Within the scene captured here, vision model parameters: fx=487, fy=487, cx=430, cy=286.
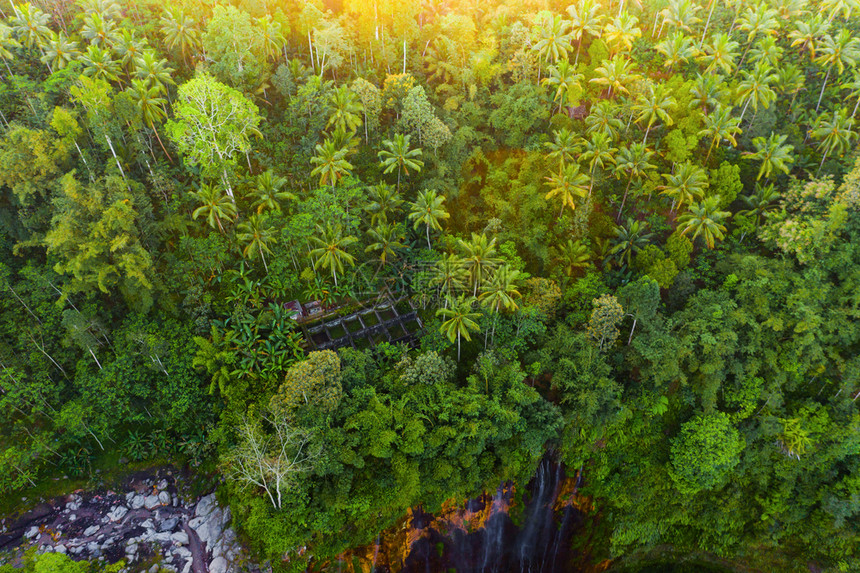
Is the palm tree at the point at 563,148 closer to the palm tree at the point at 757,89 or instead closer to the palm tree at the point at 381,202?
the palm tree at the point at 381,202

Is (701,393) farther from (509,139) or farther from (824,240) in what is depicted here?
(509,139)

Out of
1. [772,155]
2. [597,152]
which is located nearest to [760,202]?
[772,155]

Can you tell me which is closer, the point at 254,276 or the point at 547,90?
the point at 254,276

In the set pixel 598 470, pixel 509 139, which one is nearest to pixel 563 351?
pixel 598 470

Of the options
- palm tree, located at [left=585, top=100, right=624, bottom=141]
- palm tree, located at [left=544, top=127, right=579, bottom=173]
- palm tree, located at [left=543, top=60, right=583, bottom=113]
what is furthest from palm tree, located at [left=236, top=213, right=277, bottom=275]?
palm tree, located at [left=585, top=100, right=624, bottom=141]

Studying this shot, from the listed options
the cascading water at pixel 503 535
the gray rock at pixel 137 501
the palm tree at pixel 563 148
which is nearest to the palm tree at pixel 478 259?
the palm tree at pixel 563 148

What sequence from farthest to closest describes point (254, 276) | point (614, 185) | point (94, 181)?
Answer: point (614, 185)
point (254, 276)
point (94, 181)

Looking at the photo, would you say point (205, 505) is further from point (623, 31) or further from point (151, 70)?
point (623, 31)
